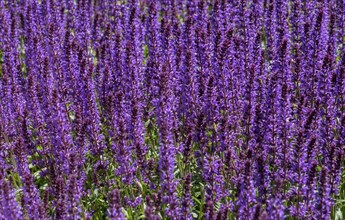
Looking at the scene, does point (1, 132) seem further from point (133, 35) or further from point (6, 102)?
point (133, 35)

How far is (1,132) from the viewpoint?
9.23 m

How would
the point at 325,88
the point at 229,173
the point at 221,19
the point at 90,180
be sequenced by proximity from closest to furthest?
the point at 229,173 → the point at 325,88 → the point at 90,180 → the point at 221,19

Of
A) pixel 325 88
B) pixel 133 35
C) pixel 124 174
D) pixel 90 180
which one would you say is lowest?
pixel 90 180

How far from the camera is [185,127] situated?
8844mm

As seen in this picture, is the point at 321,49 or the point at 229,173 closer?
the point at 229,173

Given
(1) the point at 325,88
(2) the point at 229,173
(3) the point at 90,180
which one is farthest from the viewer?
(3) the point at 90,180

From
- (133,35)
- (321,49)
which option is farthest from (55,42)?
(321,49)

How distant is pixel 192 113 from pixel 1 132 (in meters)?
2.96

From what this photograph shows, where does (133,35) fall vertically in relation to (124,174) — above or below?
above

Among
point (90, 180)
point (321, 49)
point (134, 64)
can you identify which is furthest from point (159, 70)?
point (321, 49)

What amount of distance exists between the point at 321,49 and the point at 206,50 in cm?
206

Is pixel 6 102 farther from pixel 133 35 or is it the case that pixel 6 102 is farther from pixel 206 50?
pixel 206 50

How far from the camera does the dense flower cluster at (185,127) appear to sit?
7.23 m

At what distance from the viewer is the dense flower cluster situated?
7234 millimetres
